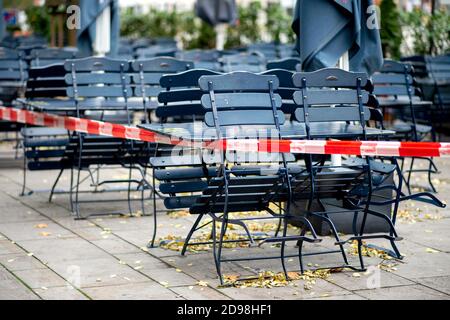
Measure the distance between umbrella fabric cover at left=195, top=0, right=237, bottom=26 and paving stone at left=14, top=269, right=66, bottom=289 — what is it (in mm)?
14113

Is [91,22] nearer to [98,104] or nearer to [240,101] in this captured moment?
[98,104]

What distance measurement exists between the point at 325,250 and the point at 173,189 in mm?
1150

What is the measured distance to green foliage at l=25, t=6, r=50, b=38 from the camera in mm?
29281

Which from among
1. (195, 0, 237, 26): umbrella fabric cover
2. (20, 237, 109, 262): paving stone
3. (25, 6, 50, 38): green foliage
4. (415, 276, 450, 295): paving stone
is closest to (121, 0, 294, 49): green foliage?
(195, 0, 237, 26): umbrella fabric cover

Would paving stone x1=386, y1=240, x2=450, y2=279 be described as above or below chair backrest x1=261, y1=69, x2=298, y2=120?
below

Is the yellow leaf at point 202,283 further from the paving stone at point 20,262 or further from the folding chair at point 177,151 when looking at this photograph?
the paving stone at point 20,262

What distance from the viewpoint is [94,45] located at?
40.8 feet

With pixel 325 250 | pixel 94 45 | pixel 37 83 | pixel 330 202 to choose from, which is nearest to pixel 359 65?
pixel 330 202

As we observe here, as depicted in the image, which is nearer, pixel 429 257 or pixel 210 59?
pixel 429 257

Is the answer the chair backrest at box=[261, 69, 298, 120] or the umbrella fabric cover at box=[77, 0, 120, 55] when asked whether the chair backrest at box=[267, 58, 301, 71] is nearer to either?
the chair backrest at box=[261, 69, 298, 120]

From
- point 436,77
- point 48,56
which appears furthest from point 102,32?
point 436,77

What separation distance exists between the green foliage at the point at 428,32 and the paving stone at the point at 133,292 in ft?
37.0

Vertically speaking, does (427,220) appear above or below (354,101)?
below
